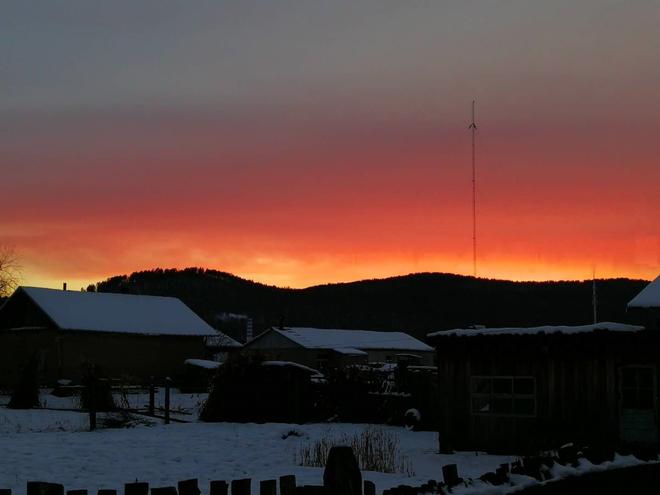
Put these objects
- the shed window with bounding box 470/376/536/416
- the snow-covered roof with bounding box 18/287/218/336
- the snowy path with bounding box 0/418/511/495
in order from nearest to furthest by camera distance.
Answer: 1. the snowy path with bounding box 0/418/511/495
2. the shed window with bounding box 470/376/536/416
3. the snow-covered roof with bounding box 18/287/218/336

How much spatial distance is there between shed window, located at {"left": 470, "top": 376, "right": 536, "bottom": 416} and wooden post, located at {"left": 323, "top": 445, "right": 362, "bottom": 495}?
53.6 ft

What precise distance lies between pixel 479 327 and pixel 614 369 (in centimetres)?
344

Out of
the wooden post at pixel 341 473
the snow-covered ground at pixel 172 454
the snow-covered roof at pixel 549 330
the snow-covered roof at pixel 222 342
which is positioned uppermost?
the snow-covered roof at pixel 222 342

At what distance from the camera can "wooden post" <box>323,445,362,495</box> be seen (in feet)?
18.7

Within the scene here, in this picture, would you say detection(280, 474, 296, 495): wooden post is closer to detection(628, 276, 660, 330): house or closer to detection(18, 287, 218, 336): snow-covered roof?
detection(628, 276, 660, 330): house

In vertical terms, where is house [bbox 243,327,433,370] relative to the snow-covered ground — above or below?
above

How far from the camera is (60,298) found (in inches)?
2144

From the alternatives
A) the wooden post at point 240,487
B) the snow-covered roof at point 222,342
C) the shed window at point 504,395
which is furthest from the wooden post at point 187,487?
the snow-covered roof at point 222,342

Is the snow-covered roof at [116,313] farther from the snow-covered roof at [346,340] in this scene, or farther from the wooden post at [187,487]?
the wooden post at [187,487]

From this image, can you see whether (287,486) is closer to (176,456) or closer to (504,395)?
(176,456)

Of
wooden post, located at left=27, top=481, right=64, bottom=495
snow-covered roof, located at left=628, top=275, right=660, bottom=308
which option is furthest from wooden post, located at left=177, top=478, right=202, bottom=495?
snow-covered roof, located at left=628, top=275, right=660, bottom=308

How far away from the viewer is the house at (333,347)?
68750 millimetres

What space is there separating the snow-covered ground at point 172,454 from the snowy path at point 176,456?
0.02 metres

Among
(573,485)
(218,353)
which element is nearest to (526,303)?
(218,353)
